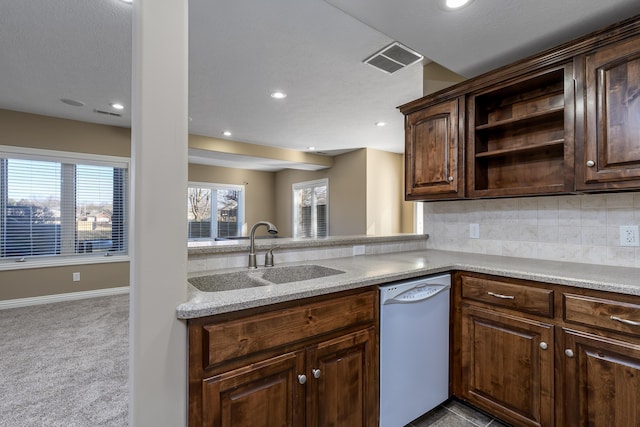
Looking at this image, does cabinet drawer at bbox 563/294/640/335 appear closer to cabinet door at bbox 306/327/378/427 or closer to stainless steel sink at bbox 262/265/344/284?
cabinet door at bbox 306/327/378/427

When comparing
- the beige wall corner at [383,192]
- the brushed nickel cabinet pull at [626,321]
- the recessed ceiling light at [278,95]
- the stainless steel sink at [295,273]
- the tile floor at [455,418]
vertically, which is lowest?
the tile floor at [455,418]

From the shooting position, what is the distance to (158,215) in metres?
1.01

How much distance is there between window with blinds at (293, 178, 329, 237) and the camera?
7.01m

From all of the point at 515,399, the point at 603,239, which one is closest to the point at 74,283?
the point at 515,399

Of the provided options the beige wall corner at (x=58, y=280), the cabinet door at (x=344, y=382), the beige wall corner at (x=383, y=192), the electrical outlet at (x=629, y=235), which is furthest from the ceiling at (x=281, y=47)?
the beige wall corner at (x=58, y=280)

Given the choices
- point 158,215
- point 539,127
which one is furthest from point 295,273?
point 539,127

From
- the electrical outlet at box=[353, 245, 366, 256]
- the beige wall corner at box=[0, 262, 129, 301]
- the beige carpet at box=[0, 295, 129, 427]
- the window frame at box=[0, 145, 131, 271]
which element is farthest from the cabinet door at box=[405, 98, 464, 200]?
the beige wall corner at box=[0, 262, 129, 301]

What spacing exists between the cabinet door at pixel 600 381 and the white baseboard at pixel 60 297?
5.36 metres

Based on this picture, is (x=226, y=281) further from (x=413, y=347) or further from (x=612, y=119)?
(x=612, y=119)

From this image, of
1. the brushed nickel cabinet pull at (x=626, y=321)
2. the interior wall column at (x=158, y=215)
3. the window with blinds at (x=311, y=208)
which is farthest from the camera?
the window with blinds at (x=311, y=208)

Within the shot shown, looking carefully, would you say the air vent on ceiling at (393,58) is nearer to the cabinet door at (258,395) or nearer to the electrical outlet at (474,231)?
the electrical outlet at (474,231)

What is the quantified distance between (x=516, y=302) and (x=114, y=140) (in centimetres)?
546

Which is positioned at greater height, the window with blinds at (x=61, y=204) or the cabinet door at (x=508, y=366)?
the window with blinds at (x=61, y=204)

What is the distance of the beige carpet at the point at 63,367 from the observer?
185 cm
